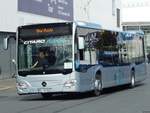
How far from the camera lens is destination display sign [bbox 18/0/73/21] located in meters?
42.2

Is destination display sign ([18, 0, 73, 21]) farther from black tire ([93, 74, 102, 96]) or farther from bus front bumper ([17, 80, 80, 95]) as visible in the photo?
bus front bumper ([17, 80, 80, 95])

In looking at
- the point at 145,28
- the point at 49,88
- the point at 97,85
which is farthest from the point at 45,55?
the point at 145,28

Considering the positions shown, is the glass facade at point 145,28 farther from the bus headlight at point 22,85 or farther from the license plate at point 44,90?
the license plate at point 44,90

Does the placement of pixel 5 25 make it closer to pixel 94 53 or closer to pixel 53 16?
pixel 53 16

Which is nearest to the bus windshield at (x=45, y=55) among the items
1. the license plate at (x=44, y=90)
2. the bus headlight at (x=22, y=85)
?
the bus headlight at (x=22, y=85)

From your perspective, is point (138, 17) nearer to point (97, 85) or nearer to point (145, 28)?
point (145, 28)

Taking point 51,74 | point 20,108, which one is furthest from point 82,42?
point 20,108

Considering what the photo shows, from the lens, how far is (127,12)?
101 metres

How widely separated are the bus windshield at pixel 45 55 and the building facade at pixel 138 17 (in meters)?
76.5

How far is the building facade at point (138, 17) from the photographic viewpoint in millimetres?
98188

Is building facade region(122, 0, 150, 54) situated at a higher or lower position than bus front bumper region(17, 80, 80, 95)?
higher

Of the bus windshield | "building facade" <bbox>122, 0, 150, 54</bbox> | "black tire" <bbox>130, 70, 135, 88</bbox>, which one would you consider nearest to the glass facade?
"building facade" <bbox>122, 0, 150, 54</bbox>

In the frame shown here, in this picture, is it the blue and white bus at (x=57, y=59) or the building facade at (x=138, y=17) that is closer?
the blue and white bus at (x=57, y=59)

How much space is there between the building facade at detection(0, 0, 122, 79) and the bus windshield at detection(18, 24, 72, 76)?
17725mm
